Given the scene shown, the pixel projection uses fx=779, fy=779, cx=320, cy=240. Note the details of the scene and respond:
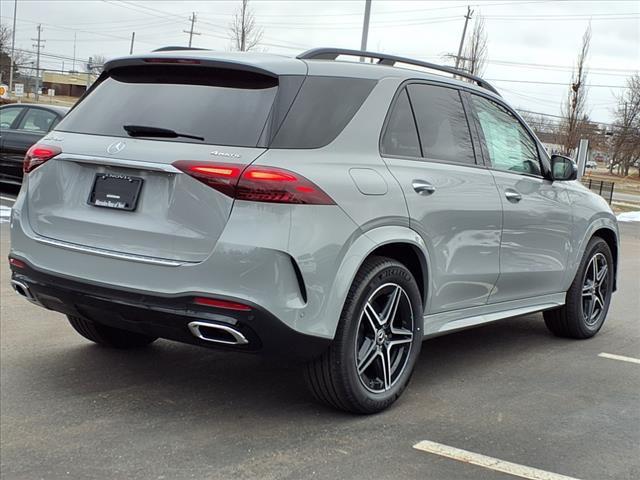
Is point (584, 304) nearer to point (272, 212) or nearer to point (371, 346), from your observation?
point (371, 346)

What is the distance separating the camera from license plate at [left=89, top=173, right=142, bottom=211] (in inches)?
142

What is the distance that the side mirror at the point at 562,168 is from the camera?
219 inches

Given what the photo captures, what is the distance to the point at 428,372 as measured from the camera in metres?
4.94

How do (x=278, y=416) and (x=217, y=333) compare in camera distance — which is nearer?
(x=217, y=333)

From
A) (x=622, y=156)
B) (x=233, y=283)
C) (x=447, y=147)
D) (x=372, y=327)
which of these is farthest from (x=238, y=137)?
(x=622, y=156)

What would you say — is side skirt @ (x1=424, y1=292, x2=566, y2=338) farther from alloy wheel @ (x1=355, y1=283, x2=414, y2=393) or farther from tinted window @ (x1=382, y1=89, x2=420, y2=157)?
tinted window @ (x1=382, y1=89, x2=420, y2=157)

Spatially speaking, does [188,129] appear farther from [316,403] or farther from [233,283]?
[316,403]

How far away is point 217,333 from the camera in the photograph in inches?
136

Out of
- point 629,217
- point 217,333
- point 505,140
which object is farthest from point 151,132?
point 629,217

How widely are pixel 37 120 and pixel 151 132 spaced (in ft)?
30.8

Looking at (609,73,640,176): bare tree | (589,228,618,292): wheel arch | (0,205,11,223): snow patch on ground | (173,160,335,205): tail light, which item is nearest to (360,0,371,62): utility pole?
(0,205,11,223): snow patch on ground

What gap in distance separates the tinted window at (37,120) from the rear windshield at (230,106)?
8535mm

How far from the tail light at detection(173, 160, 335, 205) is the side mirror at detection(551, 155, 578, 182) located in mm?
2696

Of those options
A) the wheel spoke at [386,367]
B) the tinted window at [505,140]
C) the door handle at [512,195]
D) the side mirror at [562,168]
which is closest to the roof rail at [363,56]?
the tinted window at [505,140]
